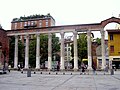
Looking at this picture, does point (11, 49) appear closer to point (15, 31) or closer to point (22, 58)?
point (22, 58)

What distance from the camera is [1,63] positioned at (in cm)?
5244

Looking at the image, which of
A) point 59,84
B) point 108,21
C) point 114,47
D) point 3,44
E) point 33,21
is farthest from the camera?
point 33,21

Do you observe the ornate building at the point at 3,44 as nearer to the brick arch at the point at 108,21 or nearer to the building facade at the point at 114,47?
the brick arch at the point at 108,21

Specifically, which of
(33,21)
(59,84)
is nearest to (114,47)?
(59,84)

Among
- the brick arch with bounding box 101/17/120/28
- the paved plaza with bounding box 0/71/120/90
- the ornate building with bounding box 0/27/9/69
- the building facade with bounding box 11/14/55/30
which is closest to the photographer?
the paved plaza with bounding box 0/71/120/90

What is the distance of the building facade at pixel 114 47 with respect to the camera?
5638 centimetres

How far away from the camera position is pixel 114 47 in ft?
187

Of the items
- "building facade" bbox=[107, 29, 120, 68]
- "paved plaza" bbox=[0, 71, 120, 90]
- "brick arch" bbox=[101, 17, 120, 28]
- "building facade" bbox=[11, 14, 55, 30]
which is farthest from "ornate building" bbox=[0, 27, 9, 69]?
"building facade" bbox=[11, 14, 55, 30]

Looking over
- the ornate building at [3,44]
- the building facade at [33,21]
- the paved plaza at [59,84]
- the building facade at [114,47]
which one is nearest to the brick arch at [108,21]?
the building facade at [114,47]

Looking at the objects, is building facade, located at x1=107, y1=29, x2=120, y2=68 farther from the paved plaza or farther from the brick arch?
the paved plaza

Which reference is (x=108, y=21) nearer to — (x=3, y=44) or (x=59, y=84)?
(x=3, y=44)

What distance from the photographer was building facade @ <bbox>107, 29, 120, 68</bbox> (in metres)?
56.4

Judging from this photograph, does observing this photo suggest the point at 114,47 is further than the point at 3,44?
Yes

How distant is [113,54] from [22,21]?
2441 inches
